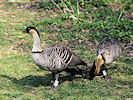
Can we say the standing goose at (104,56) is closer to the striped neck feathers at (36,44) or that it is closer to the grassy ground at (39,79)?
the grassy ground at (39,79)

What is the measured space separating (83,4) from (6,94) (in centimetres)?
923

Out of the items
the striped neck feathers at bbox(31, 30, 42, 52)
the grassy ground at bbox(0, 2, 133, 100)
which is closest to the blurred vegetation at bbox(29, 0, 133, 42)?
the grassy ground at bbox(0, 2, 133, 100)

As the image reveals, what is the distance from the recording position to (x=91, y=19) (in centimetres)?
1414

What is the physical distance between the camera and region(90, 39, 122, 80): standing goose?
839 cm

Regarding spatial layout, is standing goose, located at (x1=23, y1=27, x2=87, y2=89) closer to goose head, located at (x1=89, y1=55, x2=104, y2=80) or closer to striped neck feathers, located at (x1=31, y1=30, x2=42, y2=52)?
A: striped neck feathers, located at (x1=31, y1=30, x2=42, y2=52)

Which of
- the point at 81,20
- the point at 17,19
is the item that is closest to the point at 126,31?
the point at 81,20

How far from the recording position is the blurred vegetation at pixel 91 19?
Result: 12.4 meters

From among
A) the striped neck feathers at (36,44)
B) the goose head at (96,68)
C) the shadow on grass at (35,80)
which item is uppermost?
the striped neck feathers at (36,44)

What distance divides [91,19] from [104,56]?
18.4ft

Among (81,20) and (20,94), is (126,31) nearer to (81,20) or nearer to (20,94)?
(81,20)

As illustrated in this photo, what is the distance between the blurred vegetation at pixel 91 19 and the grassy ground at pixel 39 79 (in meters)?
0.89

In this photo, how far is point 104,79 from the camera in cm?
874

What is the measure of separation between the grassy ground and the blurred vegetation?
35.2 inches

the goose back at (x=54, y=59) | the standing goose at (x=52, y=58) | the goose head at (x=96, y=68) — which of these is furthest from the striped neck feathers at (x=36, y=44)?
the goose head at (x=96, y=68)
